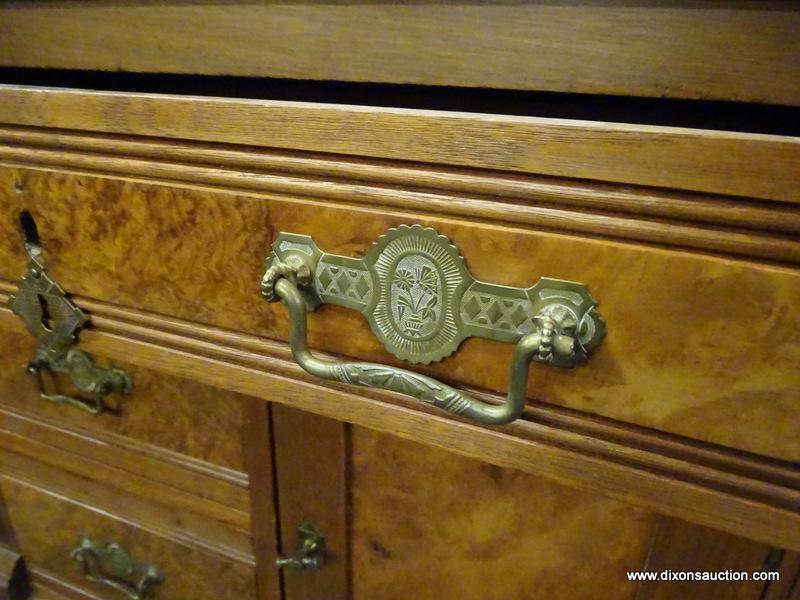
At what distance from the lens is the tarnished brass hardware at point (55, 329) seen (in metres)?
0.41

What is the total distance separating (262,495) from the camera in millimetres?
486

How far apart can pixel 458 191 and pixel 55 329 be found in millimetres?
327

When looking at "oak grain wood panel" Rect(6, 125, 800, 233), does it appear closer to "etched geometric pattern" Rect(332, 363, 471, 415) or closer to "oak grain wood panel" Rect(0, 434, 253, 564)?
"etched geometric pattern" Rect(332, 363, 471, 415)

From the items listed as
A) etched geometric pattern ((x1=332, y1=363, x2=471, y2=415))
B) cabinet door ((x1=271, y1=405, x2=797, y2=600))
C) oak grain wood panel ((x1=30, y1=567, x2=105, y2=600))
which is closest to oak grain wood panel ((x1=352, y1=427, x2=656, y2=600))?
cabinet door ((x1=271, y1=405, x2=797, y2=600))

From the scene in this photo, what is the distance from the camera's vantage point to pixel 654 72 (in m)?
0.27

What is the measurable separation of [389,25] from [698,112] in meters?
0.20

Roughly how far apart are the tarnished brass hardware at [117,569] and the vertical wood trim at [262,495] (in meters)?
0.13

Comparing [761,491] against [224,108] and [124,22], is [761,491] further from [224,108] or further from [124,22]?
[124,22]

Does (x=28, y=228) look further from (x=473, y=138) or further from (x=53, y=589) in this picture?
(x=53, y=589)

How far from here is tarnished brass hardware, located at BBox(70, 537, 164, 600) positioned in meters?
0.58

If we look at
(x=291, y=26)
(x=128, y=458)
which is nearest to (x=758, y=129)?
(x=291, y=26)

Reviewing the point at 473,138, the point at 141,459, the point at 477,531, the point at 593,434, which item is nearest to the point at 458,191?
the point at 473,138

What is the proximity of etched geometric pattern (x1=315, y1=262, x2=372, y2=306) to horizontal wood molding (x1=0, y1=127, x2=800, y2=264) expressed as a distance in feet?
0.12

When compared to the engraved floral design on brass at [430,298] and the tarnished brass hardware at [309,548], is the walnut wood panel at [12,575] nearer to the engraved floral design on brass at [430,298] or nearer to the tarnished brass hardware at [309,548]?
the tarnished brass hardware at [309,548]
